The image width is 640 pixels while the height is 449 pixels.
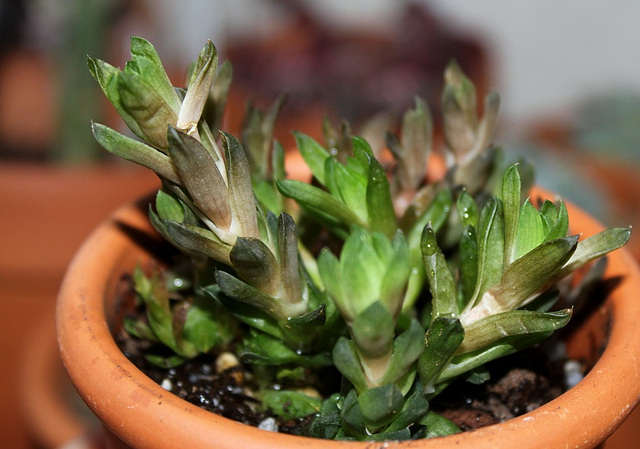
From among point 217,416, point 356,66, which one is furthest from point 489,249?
point 356,66

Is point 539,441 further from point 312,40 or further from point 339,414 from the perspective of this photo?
point 312,40

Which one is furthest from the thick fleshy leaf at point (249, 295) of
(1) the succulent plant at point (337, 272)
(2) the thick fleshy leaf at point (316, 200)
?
(2) the thick fleshy leaf at point (316, 200)

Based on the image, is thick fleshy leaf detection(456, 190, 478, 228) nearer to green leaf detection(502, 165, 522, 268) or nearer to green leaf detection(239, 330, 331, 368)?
green leaf detection(502, 165, 522, 268)

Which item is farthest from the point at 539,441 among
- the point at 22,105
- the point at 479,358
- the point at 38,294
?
the point at 22,105

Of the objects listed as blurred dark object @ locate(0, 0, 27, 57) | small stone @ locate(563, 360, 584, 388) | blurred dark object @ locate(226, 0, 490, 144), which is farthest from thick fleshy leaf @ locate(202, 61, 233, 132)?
blurred dark object @ locate(0, 0, 27, 57)

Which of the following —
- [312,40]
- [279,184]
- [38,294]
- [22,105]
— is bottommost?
[38,294]

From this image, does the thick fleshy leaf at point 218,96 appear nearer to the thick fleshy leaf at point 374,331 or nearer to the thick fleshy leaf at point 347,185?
the thick fleshy leaf at point 347,185
